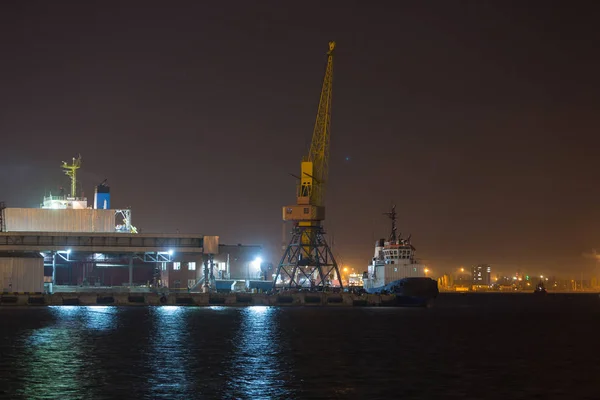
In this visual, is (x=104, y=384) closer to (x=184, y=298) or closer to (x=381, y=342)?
(x=381, y=342)

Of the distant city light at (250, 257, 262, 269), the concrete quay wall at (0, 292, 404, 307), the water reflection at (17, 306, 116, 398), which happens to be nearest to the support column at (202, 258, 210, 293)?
the concrete quay wall at (0, 292, 404, 307)

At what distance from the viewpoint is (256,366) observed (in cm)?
5259

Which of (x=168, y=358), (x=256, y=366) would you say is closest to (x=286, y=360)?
(x=256, y=366)

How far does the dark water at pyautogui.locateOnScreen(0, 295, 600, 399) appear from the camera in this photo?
4244cm

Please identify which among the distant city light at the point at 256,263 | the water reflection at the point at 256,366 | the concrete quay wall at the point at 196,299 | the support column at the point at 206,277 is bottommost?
the water reflection at the point at 256,366

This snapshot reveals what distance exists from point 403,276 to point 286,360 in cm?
8334

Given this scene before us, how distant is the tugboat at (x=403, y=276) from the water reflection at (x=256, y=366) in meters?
52.8

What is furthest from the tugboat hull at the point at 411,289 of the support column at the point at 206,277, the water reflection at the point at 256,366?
the water reflection at the point at 256,366

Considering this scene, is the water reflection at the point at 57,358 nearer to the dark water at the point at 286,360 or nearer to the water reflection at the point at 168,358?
the dark water at the point at 286,360

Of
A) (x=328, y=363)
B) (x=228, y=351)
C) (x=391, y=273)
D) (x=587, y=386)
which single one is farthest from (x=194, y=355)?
(x=391, y=273)

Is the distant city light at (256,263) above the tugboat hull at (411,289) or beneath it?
above

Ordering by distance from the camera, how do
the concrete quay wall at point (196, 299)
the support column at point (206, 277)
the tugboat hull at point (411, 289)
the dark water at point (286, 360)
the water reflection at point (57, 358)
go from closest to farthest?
1. the water reflection at point (57, 358)
2. the dark water at point (286, 360)
3. the concrete quay wall at point (196, 299)
4. the support column at point (206, 277)
5. the tugboat hull at point (411, 289)

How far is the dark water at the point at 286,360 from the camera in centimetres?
4244

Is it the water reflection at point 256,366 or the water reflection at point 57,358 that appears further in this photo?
the water reflection at point 256,366
